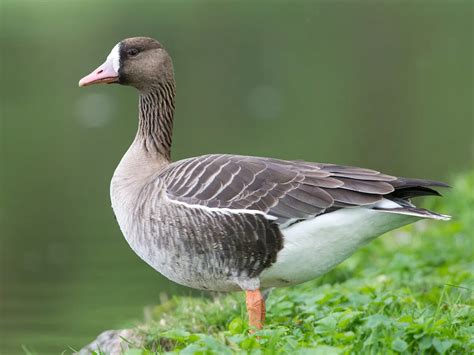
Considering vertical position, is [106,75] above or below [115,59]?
below

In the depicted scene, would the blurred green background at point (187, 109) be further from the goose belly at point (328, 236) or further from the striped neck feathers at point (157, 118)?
the goose belly at point (328, 236)

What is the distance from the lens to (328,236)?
5.76 meters

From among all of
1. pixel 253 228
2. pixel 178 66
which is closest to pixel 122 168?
pixel 253 228

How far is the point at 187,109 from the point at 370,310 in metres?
16.7

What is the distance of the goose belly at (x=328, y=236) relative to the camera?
5.71m

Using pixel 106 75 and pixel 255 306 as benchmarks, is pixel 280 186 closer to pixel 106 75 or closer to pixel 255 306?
pixel 255 306

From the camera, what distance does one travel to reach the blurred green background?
11531mm

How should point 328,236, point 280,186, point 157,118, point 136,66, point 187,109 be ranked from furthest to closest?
point 187,109, point 157,118, point 136,66, point 280,186, point 328,236

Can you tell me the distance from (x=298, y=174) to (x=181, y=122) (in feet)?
49.2

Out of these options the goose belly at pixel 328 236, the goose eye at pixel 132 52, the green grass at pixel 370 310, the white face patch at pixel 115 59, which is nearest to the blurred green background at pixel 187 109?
the green grass at pixel 370 310

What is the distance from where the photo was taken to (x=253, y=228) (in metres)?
5.78

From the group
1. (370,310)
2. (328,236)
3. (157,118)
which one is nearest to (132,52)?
(157,118)

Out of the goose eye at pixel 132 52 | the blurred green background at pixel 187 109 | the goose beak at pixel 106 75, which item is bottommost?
the blurred green background at pixel 187 109

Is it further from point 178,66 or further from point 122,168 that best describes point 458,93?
point 122,168
